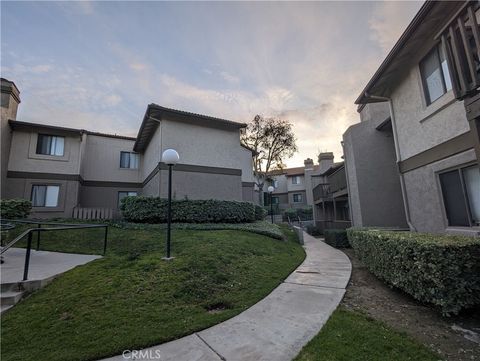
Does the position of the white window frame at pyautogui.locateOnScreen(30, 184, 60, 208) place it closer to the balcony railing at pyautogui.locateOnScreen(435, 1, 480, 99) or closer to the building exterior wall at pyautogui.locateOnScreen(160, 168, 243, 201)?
the building exterior wall at pyautogui.locateOnScreen(160, 168, 243, 201)

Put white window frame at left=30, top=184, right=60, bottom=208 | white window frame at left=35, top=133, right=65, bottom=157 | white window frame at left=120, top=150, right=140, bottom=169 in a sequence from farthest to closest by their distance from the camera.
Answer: white window frame at left=120, top=150, right=140, bottom=169
white window frame at left=35, top=133, right=65, bottom=157
white window frame at left=30, top=184, right=60, bottom=208

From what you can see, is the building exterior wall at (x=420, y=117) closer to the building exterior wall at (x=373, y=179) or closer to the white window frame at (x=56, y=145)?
the building exterior wall at (x=373, y=179)

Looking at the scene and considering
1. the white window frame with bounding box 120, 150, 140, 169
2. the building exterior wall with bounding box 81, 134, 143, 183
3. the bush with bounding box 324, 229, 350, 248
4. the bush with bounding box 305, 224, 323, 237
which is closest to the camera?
the bush with bounding box 324, 229, 350, 248

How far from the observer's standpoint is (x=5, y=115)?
14.7 meters

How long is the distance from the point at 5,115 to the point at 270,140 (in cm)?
2313

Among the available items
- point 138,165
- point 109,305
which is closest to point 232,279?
point 109,305

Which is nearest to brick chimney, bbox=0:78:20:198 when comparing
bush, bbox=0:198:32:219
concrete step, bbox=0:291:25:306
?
bush, bbox=0:198:32:219

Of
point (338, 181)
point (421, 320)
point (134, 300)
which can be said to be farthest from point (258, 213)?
point (421, 320)

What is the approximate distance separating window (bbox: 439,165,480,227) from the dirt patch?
3.03 meters

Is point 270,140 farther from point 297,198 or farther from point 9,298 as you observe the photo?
point 9,298

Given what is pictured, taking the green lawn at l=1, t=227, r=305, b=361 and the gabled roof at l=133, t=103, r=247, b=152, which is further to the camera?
the gabled roof at l=133, t=103, r=247, b=152

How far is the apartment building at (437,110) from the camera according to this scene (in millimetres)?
4809

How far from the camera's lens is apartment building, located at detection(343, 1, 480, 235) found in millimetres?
4809

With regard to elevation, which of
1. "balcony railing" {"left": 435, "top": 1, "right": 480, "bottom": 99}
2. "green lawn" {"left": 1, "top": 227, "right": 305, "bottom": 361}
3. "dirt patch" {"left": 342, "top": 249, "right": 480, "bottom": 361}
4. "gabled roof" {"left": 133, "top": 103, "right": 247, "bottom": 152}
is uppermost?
"gabled roof" {"left": 133, "top": 103, "right": 247, "bottom": 152}
